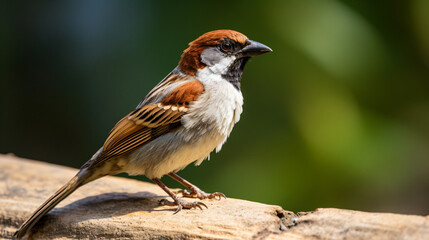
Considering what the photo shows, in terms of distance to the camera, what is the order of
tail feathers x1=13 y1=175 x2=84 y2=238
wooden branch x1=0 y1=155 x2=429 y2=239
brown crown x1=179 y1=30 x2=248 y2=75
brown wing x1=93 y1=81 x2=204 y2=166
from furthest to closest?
brown crown x1=179 y1=30 x2=248 y2=75, brown wing x1=93 y1=81 x2=204 y2=166, tail feathers x1=13 y1=175 x2=84 y2=238, wooden branch x1=0 y1=155 x2=429 y2=239

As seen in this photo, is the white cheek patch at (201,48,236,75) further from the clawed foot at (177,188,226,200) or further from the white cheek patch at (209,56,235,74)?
the clawed foot at (177,188,226,200)

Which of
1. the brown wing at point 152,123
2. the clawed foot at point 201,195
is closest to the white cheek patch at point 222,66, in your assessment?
the brown wing at point 152,123

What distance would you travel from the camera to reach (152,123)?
2.91 m

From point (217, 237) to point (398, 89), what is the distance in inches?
107

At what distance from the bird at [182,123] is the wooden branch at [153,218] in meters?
0.13

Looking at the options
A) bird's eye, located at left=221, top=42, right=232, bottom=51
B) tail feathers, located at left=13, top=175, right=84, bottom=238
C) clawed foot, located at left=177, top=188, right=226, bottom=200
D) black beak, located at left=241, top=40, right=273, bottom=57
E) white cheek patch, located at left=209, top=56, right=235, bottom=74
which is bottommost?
tail feathers, located at left=13, top=175, right=84, bottom=238

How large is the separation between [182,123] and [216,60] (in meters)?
0.52

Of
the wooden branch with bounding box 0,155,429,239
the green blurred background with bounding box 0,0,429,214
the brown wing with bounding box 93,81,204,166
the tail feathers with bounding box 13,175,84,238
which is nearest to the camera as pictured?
the wooden branch with bounding box 0,155,429,239

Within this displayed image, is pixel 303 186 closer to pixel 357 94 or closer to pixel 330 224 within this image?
pixel 357 94

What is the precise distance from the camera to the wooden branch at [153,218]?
212cm

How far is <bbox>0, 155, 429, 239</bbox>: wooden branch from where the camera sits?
2121 millimetres

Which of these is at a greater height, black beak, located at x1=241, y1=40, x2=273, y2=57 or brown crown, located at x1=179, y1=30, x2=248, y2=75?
black beak, located at x1=241, y1=40, x2=273, y2=57

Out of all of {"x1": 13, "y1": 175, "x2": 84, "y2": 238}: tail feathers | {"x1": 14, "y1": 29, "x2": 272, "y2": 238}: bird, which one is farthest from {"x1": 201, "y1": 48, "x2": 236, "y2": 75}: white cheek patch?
{"x1": 13, "y1": 175, "x2": 84, "y2": 238}: tail feathers

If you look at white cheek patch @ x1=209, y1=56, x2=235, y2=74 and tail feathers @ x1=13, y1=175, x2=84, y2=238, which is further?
white cheek patch @ x1=209, y1=56, x2=235, y2=74
